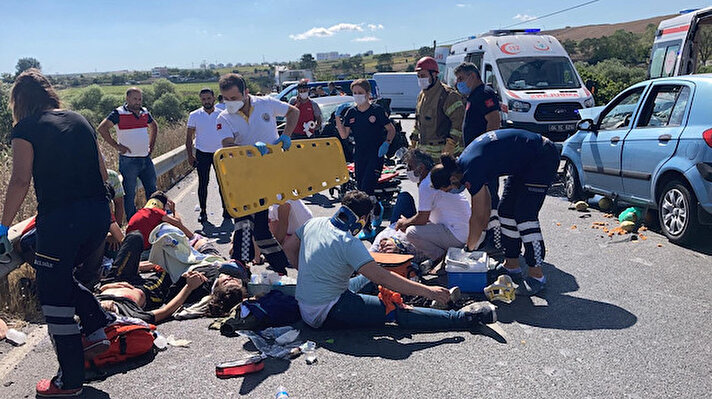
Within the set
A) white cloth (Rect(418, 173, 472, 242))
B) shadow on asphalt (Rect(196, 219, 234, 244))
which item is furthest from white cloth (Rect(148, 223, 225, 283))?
white cloth (Rect(418, 173, 472, 242))

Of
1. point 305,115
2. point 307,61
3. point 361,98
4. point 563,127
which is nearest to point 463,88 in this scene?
point 361,98

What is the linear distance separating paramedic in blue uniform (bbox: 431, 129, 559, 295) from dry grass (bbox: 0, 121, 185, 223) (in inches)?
221

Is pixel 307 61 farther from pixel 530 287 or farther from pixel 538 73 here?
pixel 530 287

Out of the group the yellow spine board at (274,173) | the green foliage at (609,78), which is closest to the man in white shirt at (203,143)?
the yellow spine board at (274,173)

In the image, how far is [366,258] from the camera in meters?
4.44

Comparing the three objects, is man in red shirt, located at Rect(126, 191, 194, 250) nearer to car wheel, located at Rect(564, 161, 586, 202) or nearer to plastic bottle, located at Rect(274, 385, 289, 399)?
plastic bottle, located at Rect(274, 385, 289, 399)

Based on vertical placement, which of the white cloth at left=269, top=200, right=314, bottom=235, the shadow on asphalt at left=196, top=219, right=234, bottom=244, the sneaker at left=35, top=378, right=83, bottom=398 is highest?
the white cloth at left=269, top=200, right=314, bottom=235

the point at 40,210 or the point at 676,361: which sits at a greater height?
the point at 40,210

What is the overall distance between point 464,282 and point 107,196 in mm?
3074

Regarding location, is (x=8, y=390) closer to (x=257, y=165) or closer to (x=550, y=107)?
(x=257, y=165)

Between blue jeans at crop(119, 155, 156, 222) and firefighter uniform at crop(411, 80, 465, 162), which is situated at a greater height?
firefighter uniform at crop(411, 80, 465, 162)

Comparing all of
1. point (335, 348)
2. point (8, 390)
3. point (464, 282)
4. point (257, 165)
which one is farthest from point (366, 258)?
point (8, 390)

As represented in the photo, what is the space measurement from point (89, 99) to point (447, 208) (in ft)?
105

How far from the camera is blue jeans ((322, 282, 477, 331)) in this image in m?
4.73
